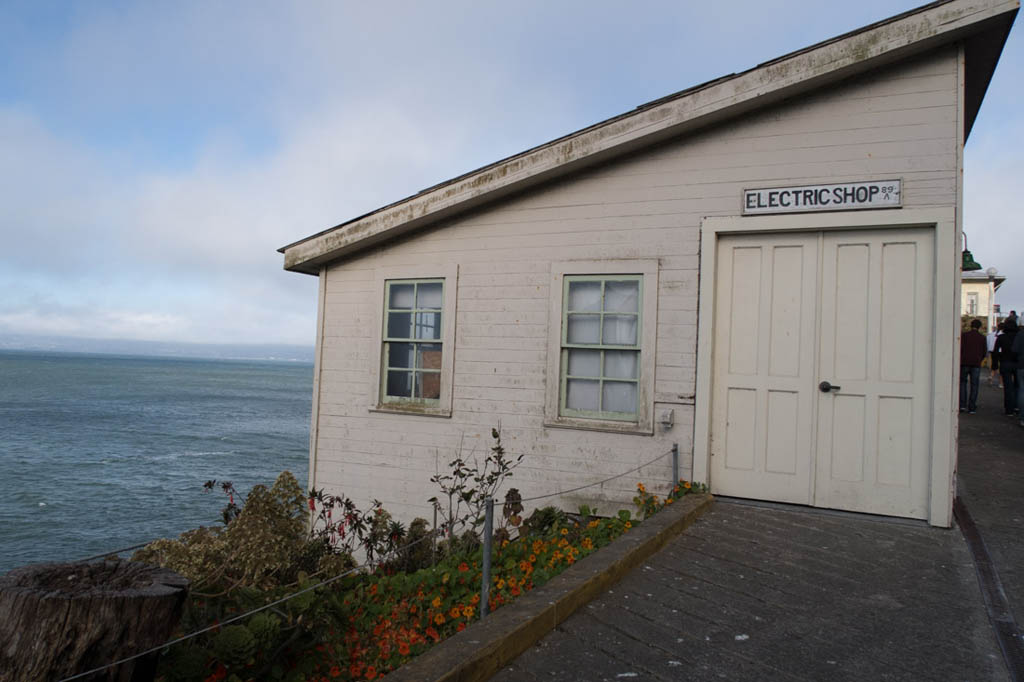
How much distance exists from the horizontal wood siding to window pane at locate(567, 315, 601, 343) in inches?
11.3

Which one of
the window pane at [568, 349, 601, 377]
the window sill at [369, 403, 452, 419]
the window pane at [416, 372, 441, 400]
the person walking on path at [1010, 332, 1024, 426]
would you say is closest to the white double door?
the window pane at [568, 349, 601, 377]

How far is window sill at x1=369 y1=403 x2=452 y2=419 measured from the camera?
8.17m

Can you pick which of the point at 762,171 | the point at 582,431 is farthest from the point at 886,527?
the point at 762,171

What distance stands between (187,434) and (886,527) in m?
34.7

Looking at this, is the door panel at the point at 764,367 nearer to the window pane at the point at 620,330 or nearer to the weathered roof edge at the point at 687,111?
the window pane at the point at 620,330

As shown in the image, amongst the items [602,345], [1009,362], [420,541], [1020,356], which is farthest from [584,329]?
[1009,362]

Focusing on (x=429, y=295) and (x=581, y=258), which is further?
(x=429, y=295)

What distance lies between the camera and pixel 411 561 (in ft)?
22.6

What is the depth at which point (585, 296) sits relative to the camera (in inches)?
300

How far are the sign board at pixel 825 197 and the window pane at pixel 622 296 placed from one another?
4.39 ft

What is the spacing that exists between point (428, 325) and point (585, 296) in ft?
6.68

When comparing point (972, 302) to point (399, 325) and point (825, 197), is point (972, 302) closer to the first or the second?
point (825, 197)

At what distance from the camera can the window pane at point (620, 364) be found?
7.33 metres

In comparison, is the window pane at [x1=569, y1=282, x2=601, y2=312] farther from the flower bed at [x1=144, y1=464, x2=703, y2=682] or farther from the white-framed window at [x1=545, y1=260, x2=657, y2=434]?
the flower bed at [x1=144, y1=464, x2=703, y2=682]
